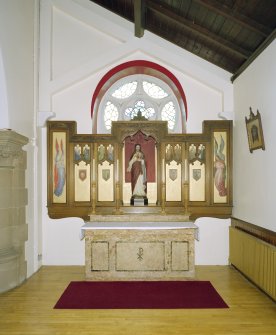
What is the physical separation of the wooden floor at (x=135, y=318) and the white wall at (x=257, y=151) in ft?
4.45

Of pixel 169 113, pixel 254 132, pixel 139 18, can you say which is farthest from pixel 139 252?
pixel 139 18

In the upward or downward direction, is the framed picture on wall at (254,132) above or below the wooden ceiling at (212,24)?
below

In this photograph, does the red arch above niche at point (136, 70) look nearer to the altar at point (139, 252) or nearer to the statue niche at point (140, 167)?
the statue niche at point (140, 167)

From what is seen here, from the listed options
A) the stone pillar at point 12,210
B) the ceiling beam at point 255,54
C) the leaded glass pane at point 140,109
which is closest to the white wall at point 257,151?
the ceiling beam at point 255,54

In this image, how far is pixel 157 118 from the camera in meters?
8.35

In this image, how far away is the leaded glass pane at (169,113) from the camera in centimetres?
835

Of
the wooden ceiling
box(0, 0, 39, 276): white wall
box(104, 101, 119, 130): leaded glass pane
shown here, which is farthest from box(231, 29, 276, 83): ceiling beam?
box(0, 0, 39, 276): white wall

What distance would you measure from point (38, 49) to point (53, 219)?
163 inches

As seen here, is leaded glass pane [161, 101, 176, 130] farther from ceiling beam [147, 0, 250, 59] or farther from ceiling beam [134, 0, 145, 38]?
ceiling beam [147, 0, 250, 59]

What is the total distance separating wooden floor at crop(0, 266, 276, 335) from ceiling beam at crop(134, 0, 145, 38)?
5.78m

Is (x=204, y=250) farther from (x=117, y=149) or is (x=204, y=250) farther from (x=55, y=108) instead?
(x=55, y=108)

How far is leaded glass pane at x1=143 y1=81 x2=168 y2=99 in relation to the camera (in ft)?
27.7

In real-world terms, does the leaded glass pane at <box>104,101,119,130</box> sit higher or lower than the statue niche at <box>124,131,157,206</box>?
higher

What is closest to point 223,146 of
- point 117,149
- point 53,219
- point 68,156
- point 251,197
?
point 251,197
